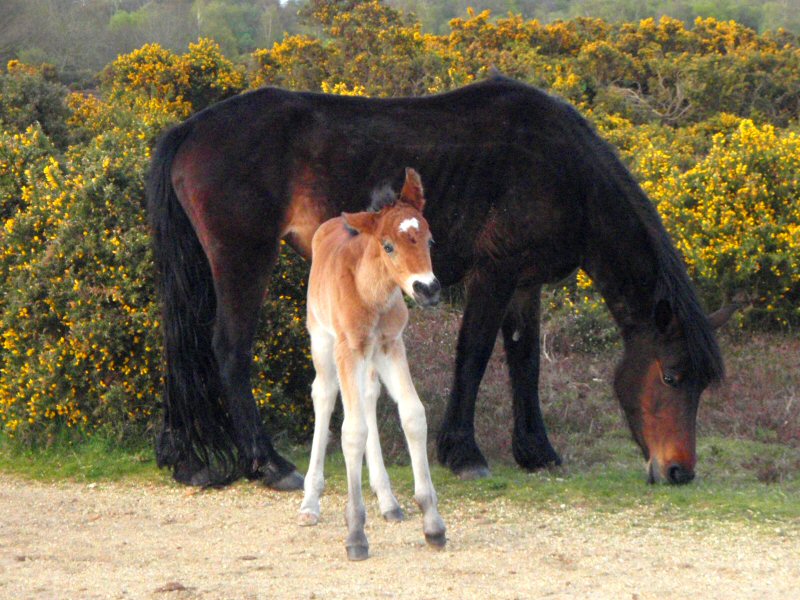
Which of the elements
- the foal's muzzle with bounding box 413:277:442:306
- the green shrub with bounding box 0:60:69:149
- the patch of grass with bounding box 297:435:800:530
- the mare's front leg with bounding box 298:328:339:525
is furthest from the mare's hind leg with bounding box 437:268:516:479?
the green shrub with bounding box 0:60:69:149

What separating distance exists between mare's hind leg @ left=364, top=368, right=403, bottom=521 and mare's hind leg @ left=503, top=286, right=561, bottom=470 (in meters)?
1.63

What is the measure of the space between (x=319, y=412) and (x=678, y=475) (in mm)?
2163

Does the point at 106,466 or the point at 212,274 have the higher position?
the point at 212,274

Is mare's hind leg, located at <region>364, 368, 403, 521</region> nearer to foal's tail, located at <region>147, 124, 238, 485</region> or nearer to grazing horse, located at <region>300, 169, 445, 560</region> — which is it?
grazing horse, located at <region>300, 169, 445, 560</region>

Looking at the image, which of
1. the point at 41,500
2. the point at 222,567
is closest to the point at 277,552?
the point at 222,567

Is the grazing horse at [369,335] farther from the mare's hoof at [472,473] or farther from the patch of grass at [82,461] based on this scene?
the patch of grass at [82,461]

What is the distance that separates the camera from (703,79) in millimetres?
20578

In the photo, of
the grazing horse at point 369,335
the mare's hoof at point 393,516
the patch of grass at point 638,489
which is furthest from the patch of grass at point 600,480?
the grazing horse at point 369,335

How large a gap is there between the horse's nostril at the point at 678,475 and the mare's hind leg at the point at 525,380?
42.3 inches

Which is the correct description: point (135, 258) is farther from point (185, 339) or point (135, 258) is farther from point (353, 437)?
point (353, 437)

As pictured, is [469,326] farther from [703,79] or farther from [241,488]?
[703,79]

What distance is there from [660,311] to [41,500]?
13.0ft

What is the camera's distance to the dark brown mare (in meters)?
6.79

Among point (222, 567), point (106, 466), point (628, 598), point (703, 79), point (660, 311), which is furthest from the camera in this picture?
point (703, 79)
